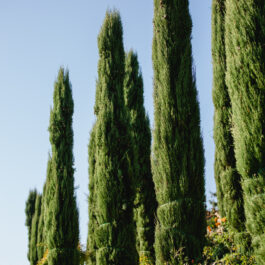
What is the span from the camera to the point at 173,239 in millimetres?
7562

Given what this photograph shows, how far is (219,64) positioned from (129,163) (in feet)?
11.6

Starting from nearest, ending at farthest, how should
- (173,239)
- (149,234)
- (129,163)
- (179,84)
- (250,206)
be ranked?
(250,206) → (173,239) → (179,84) → (129,163) → (149,234)

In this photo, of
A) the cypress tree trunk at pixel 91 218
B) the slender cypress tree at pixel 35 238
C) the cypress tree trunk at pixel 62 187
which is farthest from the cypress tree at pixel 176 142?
the slender cypress tree at pixel 35 238

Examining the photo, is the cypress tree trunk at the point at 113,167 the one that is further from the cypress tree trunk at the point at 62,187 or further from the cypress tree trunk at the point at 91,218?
the cypress tree trunk at the point at 62,187

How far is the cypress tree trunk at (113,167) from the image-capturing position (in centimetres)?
932

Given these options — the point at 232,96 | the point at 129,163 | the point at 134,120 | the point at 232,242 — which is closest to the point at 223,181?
the point at 232,242

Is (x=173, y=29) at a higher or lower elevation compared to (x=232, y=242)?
higher

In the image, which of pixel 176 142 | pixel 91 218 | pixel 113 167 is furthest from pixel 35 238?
pixel 176 142

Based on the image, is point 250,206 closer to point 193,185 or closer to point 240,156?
point 240,156

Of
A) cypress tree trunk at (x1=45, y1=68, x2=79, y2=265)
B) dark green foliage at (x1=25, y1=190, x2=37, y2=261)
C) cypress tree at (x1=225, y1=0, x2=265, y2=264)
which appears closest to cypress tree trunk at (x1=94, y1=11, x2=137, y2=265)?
cypress tree trunk at (x1=45, y1=68, x2=79, y2=265)

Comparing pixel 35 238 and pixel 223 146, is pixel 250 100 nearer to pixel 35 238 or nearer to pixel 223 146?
pixel 223 146

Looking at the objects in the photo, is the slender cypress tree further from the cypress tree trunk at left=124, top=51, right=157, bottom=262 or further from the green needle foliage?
the green needle foliage

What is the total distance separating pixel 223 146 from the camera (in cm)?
951

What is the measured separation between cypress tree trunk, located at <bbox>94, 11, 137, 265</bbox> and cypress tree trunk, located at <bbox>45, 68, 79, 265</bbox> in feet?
9.15
